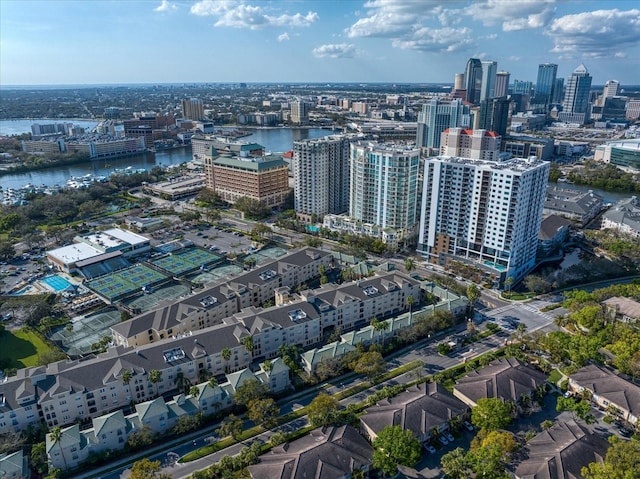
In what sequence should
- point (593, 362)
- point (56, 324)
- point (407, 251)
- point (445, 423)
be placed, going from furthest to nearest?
point (407, 251) < point (56, 324) < point (593, 362) < point (445, 423)

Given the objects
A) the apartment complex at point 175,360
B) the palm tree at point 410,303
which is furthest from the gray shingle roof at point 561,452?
the apartment complex at point 175,360

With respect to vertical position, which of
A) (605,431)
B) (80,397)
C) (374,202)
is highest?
(374,202)

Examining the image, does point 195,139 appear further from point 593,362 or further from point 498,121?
point 593,362

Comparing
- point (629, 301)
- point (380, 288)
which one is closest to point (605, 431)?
point (629, 301)

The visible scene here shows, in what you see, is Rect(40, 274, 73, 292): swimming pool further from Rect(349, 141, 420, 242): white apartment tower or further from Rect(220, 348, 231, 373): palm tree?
Rect(349, 141, 420, 242): white apartment tower

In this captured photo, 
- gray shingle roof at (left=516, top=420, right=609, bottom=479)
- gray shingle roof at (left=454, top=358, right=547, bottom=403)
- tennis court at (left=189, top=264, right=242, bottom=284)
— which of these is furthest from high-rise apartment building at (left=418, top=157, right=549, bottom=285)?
tennis court at (left=189, top=264, right=242, bottom=284)

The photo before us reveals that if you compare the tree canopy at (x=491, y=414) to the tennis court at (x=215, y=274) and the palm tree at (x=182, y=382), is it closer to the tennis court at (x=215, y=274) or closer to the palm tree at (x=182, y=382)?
the palm tree at (x=182, y=382)

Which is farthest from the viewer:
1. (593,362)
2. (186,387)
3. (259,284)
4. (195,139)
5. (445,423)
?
(195,139)
